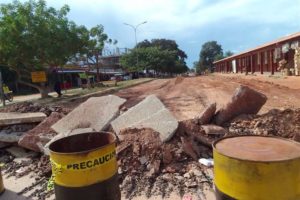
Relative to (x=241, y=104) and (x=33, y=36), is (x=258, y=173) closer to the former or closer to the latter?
(x=241, y=104)

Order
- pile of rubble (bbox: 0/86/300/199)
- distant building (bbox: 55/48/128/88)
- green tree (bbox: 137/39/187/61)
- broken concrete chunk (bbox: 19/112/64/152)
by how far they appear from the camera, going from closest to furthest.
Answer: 1. pile of rubble (bbox: 0/86/300/199)
2. broken concrete chunk (bbox: 19/112/64/152)
3. distant building (bbox: 55/48/128/88)
4. green tree (bbox: 137/39/187/61)

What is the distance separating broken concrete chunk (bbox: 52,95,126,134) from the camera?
22.6 ft

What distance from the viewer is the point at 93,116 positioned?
7102 mm

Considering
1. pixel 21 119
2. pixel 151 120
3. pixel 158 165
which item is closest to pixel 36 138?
pixel 21 119

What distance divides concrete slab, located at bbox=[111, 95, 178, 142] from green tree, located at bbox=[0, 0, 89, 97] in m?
13.3

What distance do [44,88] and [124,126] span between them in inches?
665

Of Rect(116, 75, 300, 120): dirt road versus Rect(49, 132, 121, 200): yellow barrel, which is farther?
Rect(116, 75, 300, 120): dirt road

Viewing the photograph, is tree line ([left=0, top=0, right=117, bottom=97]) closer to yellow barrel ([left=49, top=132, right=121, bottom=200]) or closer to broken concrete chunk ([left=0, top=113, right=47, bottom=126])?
broken concrete chunk ([left=0, top=113, right=47, bottom=126])

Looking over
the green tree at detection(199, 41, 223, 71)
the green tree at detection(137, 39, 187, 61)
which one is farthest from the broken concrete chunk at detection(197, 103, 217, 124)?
the green tree at detection(199, 41, 223, 71)

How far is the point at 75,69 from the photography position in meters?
51.2

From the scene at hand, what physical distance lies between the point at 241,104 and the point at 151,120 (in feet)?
6.38

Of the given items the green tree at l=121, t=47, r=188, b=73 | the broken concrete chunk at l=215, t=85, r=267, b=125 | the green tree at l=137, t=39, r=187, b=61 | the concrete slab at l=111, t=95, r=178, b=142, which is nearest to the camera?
the concrete slab at l=111, t=95, r=178, b=142

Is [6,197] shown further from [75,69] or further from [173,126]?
[75,69]

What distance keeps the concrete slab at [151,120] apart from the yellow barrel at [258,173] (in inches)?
126
